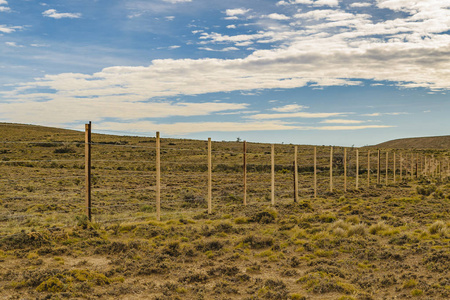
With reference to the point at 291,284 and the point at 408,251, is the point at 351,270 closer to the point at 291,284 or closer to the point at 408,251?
the point at 291,284

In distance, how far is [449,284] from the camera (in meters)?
7.54

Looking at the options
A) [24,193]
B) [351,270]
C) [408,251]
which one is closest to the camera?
[351,270]

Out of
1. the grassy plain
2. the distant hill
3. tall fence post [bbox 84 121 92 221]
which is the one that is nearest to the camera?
the grassy plain

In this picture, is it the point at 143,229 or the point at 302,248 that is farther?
the point at 143,229

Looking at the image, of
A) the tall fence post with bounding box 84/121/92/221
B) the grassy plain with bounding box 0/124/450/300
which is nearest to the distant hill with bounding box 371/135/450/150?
the grassy plain with bounding box 0/124/450/300

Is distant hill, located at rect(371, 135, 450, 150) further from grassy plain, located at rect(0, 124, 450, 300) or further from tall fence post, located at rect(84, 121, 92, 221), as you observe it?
tall fence post, located at rect(84, 121, 92, 221)

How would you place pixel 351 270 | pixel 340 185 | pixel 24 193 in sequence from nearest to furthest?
pixel 351 270 → pixel 24 193 → pixel 340 185

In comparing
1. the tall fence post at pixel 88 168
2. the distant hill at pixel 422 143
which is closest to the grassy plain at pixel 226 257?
the tall fence post at pixel 88 168

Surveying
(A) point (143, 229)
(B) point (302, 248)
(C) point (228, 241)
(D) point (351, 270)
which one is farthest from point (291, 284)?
(A) point (143, 229)

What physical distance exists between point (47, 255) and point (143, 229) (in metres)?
3.03

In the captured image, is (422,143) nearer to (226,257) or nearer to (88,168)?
(226,257)

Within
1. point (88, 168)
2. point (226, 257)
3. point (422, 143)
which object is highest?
point (422, 143)

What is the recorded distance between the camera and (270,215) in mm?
14422

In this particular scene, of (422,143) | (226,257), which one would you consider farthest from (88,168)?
(422,143)
